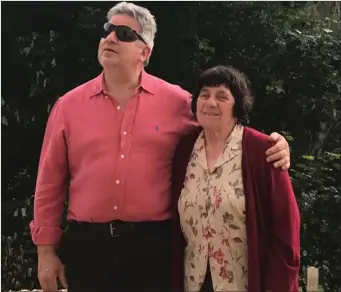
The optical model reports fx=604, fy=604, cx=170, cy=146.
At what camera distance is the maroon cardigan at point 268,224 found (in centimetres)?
205

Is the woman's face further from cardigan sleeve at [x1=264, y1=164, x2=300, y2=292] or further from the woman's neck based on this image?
cardigan sleeve at [x1=264, y1=164, x2=300, y2=292]

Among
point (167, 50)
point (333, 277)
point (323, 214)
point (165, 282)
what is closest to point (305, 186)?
point (323, 214)

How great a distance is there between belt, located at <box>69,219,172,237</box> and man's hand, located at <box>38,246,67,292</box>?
193mm

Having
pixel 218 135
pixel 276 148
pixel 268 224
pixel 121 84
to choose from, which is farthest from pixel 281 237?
pixel 121 84

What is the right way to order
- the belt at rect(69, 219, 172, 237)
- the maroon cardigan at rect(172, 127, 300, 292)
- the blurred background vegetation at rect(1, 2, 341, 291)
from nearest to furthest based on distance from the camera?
the maroon cardigan at rect(172, 127, 300, 292)
the belt at rect(69, 219, 172, 237)
the blurred background vegetation at rect(1, 2, 341, 291)

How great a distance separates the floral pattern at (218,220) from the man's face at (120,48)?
459mm

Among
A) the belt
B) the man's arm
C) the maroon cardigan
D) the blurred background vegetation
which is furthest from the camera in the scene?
the blurred background vegetation

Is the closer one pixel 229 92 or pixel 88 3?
pixel 229 92

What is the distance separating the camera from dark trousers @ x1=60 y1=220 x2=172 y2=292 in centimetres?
219

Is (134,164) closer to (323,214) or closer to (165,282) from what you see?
(165,282)

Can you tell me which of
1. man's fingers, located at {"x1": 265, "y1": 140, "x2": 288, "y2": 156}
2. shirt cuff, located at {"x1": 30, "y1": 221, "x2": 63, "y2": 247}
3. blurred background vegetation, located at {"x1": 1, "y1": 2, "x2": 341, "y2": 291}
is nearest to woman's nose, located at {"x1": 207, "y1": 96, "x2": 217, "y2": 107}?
man's fingers, located at {"x1": 265, "y1": 140, "x2": 288, "y2": 156}

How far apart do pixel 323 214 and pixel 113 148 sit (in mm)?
2711

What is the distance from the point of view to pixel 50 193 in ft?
7.62

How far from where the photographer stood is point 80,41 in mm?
4305
